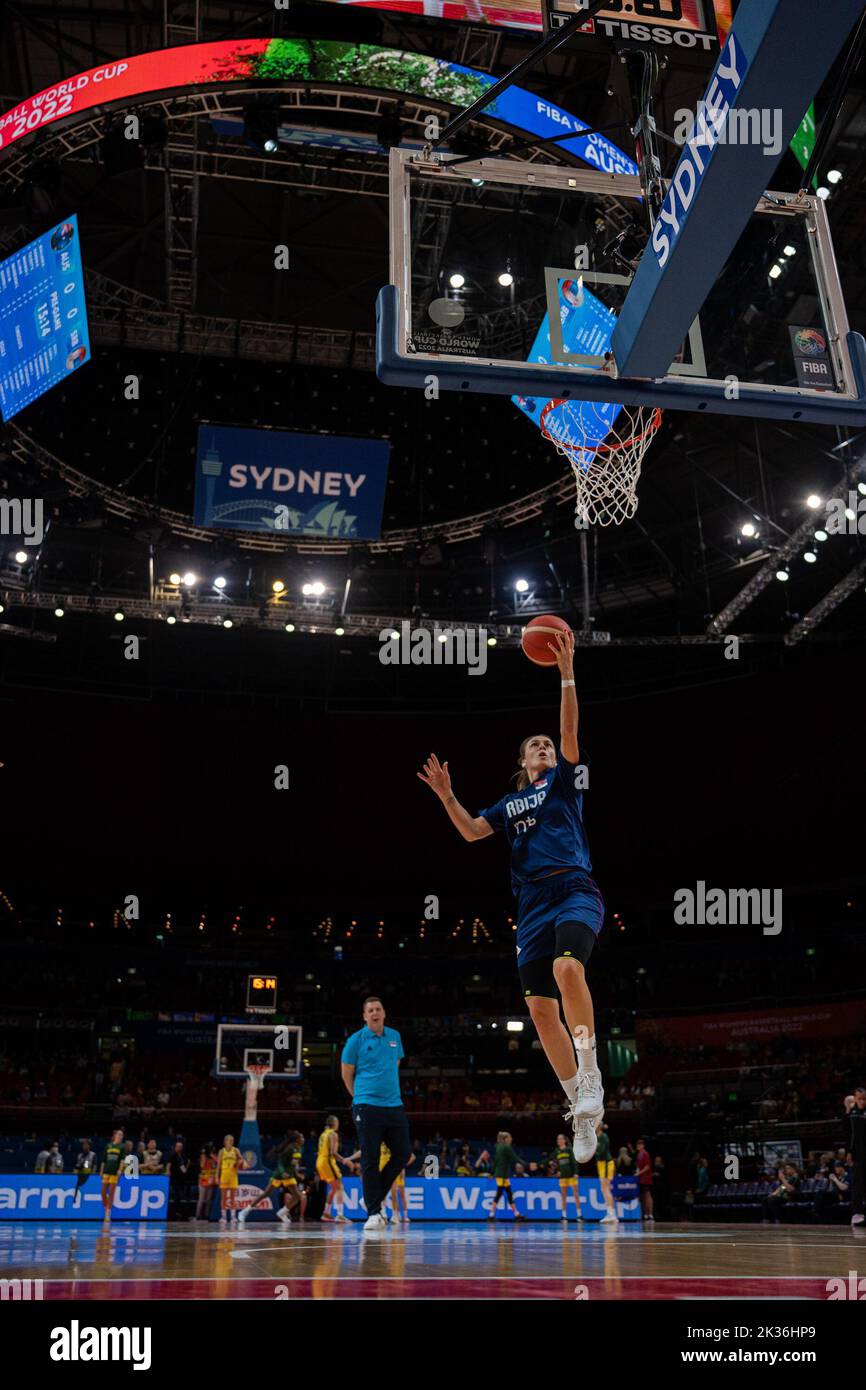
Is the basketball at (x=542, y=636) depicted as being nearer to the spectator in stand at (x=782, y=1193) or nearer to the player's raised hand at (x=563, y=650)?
the player's raised hand at (x=563, y=650)

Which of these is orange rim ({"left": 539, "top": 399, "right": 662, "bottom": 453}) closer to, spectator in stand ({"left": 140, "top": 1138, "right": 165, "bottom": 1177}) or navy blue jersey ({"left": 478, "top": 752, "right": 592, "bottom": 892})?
navy blue jersey ({"left": 478, "top": 752, "right": 592, "bottom": 892})

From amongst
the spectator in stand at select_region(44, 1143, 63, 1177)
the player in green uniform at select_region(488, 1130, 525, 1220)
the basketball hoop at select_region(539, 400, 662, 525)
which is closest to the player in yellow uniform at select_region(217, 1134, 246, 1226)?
the player in green uniform at select_region(488, 1130, 525, 1220)

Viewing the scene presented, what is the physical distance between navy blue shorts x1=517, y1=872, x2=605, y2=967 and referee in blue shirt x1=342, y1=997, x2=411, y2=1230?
3.21 metres

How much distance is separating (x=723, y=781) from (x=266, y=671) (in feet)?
41.3

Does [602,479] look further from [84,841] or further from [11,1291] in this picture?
[84,841]

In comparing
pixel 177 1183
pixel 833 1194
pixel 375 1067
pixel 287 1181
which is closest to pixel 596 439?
pixel 375 1067

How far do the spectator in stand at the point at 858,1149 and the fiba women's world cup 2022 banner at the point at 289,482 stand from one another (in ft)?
34.2

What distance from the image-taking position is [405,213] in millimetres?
7430

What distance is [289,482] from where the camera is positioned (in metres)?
17.1

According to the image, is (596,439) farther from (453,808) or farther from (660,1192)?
(660,1192)

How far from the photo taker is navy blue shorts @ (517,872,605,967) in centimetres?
571

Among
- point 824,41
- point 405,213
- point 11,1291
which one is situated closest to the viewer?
point 11,1291
